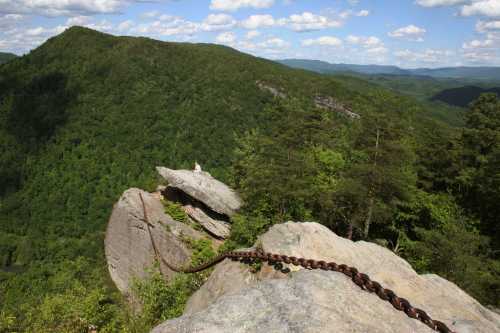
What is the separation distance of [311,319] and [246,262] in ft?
13.8

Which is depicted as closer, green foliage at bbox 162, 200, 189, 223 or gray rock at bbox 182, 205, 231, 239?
gray rock at bbox 182, 205, 231, 239

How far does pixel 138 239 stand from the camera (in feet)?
79.6

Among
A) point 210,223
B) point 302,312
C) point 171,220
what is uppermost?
point 302,312

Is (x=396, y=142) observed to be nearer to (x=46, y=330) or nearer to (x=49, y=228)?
(x=46, y=330)

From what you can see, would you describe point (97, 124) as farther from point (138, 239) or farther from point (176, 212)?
point (176, 212)

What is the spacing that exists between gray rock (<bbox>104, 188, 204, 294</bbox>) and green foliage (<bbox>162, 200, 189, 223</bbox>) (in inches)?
11.0

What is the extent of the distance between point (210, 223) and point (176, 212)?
2.46 metres

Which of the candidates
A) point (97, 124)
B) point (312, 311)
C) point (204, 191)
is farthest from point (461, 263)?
point (97, 124)

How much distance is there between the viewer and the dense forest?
17.8 m

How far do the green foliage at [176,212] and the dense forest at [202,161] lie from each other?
4475 mm

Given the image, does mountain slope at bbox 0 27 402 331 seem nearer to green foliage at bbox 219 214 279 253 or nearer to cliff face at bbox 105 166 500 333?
green foliage at bbox 219 214 279 253

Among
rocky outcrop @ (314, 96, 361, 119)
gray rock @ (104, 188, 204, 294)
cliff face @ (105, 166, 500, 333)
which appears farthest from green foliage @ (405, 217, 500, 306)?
rocky outcrop @ (314, 96, 361, 119)

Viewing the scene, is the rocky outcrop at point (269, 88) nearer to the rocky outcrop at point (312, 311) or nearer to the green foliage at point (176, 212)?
the green foliage at point (176, 212)

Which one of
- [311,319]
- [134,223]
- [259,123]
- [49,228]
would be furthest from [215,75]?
[311,319]
